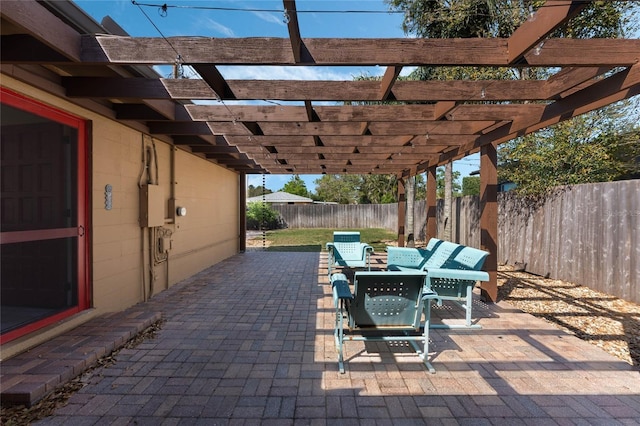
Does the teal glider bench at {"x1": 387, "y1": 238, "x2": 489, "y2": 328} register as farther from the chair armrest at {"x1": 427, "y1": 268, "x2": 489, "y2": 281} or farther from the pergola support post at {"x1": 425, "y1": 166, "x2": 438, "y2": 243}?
the pergola support post at {"x1": 425, "y1": 166, "x2": 438, "y2": 243}

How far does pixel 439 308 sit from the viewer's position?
438cm

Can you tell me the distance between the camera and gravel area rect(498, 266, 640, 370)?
3342mm

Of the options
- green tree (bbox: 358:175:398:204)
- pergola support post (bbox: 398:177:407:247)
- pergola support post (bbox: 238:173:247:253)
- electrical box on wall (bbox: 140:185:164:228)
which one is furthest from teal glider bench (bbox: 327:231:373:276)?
green tree (bbox: 358:175:398:204)

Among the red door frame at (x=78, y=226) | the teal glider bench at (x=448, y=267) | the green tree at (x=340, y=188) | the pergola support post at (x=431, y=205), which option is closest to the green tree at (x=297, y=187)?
the green tree at (x=340, y=188)

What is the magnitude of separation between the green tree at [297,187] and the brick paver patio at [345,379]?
39.1 metres

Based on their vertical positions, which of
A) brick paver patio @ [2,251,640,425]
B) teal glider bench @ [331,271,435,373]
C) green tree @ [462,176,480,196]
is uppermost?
green tree @ [462,176,480,196]

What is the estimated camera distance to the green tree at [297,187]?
4328 centimetres

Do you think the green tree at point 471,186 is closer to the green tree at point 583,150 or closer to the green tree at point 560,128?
the green tree at point 560,128

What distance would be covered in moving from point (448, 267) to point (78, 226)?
4590mm

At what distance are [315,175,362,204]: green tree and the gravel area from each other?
2815cm

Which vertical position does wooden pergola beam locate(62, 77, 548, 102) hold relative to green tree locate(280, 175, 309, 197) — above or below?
below

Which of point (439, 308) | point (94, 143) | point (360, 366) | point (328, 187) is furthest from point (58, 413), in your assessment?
point (328, 187)

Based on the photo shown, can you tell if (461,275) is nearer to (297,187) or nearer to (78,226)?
(78,226)

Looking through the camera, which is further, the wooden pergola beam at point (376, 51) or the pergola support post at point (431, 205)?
the pergola support post at point (431, 205)
